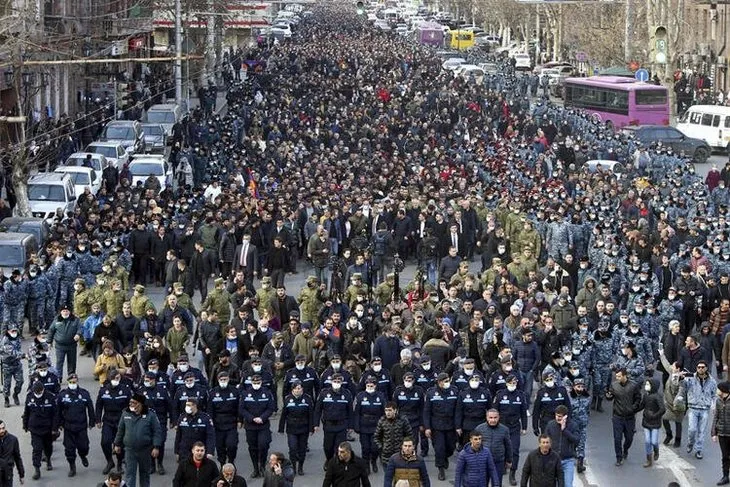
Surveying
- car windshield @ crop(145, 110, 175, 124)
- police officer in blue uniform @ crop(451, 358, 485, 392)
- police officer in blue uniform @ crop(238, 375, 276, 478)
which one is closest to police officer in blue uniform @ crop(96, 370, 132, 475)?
police officer in blue uniform @ crop(238, 375, 276, 478)

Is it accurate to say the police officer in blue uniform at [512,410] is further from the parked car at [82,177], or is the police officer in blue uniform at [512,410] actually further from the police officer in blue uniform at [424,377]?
the parked car at [82,177]

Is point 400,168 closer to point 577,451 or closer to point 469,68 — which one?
point 577,451

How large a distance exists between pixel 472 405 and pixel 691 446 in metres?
2.82

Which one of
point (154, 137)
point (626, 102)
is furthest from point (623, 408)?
point (626, 102)

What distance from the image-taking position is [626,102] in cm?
5872

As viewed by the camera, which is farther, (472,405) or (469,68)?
(469,68)

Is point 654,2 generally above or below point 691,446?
above

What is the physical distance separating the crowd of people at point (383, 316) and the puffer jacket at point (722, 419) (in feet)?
0.07

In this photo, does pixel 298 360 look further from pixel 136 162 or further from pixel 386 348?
pixel 136 162

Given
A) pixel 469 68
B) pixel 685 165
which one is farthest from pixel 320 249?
pixel 469 68

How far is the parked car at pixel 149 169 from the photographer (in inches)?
1635

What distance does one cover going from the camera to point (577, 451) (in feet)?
67.2

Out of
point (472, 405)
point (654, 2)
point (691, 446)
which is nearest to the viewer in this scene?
point (472, 405)

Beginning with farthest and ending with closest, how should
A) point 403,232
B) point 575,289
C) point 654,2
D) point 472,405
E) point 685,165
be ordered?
point 654,2, point 685,165, point 403,232, point 575,289, point 472,405
